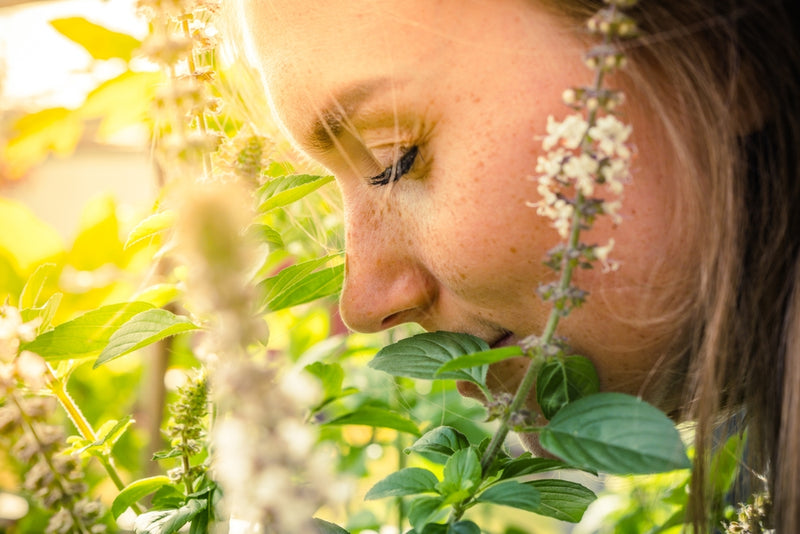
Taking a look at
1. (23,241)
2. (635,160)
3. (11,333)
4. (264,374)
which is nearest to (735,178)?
(635,160)

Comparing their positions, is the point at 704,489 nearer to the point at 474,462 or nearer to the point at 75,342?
the point at 474,462

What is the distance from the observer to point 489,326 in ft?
2.08

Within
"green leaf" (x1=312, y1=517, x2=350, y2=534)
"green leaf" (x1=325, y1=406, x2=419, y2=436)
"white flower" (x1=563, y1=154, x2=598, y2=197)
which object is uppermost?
"white flower" (x1=563, y1=154, x2=598, y2=197)

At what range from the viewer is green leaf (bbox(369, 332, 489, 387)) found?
49cm

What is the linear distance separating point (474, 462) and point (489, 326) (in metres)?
0.19

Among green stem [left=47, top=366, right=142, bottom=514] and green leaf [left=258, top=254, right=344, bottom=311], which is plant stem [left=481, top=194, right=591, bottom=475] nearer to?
green leaf [left=258, top=254, right=344, bottom=311]

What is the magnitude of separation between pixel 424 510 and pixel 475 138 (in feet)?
0.83

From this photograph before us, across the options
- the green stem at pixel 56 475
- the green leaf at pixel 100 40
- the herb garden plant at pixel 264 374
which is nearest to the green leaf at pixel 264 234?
the herb garden plant at pixel 264 374

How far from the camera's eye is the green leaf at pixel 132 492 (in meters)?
0.56

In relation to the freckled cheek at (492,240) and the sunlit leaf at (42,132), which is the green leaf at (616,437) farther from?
the sunlit leaf at (42,132)

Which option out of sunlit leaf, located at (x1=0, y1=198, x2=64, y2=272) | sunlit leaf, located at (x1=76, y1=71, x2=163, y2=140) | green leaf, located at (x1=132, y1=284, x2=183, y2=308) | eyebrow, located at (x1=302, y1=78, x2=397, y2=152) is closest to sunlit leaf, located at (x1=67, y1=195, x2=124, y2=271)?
sunlit leaf, located at (x1=0, y1=198, x2=64, y2=272)

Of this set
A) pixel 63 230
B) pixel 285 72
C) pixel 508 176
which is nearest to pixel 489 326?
pixel 508 176

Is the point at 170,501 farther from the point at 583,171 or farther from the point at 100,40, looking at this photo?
the point at 100,40

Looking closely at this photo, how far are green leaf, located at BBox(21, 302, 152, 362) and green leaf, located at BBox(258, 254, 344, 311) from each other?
0.10 meters
